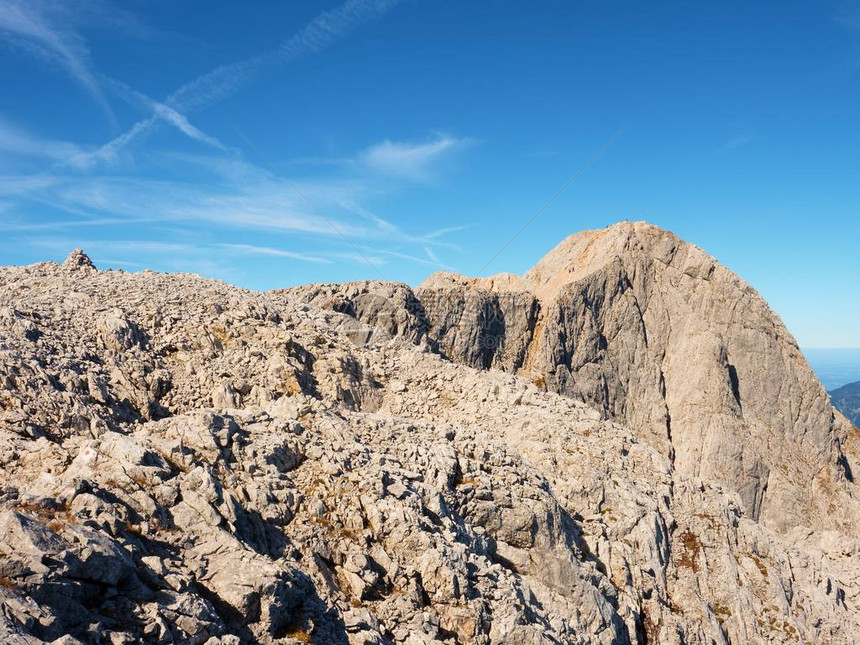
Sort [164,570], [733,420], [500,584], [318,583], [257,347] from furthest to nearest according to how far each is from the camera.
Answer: [733,420]
[257,347]
[500,584]
[318,583]
[164,570]

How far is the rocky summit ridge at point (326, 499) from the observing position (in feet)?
47.3

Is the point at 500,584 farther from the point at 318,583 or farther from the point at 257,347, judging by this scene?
the point at 257,347

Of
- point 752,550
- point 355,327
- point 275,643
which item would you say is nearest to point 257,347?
point 355,327

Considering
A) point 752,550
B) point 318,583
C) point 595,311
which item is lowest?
point 752,550

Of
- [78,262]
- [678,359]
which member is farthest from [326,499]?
[678,359]

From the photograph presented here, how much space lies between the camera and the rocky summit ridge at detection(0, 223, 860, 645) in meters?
14.4

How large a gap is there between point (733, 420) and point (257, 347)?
52183mm

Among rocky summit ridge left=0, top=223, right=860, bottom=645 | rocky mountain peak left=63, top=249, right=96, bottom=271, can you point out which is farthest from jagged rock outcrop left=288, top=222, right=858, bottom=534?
rocky mountain peak left=63, top=249, right=96, bottom=271

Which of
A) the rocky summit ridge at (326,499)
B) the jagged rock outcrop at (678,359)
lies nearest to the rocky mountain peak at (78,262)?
the rocky summit ridge at (326,499)

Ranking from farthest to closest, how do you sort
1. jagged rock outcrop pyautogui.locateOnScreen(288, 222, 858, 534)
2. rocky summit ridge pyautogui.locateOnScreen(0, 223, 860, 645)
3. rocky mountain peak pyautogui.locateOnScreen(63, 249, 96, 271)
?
jagged rock outcrop pyautogui.locateOnScreen(288, 222, 858, 534)
rocky mountain peak pyautogui.locateOnScreen(63, 249, 96, 271)
rocky summit ridge pyautogui.locateOnScreen(0, 223, 860, 645)

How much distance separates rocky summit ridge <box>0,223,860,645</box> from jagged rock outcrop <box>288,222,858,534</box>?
266 inches

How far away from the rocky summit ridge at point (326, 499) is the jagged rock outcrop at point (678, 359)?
22.2ft

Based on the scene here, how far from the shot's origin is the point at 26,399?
77.2ft

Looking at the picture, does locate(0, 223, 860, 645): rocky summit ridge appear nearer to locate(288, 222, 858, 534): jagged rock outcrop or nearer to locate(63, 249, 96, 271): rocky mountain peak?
locate(63, 249, 96, 271): rocky mountain peak
